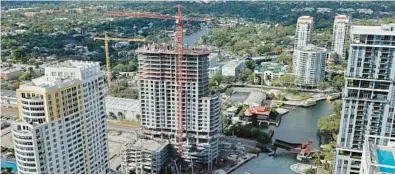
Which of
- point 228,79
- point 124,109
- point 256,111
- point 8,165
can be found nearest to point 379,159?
point 8,165

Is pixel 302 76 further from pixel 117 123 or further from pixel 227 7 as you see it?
pixel 227 7

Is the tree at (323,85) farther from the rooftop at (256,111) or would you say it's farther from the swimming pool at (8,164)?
the swimming pool at (8,164)

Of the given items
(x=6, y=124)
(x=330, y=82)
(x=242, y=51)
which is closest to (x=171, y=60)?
(x=6, y=124)

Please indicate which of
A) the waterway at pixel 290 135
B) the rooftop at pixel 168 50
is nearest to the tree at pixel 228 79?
the waterway at pixel 290 135

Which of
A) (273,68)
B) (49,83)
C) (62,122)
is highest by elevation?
(49,83)

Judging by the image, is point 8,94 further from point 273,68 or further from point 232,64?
point 273,68
